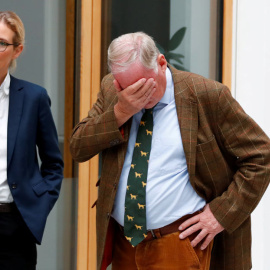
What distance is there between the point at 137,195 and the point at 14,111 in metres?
0.76

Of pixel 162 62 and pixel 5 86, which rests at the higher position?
pixel 162 62

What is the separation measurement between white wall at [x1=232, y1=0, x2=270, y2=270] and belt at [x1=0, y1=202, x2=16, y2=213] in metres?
2.47

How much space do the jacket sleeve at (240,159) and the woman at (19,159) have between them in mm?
884

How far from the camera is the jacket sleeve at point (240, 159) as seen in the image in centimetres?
255

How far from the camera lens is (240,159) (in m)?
2.60

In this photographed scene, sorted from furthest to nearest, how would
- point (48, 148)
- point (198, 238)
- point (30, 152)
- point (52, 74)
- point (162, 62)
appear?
1. point (52, 74)
2. point (48, 148)
3. point (30, 152)
4. point (198, 238)
5. point (162, 62)

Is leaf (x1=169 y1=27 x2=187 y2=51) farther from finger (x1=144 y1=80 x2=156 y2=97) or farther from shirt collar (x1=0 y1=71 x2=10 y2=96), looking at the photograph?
finger (x1=144 y1=80 x2=156 y2=97)

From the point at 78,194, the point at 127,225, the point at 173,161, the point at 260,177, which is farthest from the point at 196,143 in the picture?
the point at 78,194

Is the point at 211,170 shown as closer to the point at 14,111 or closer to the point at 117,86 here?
the point at 117,86

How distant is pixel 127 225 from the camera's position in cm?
256

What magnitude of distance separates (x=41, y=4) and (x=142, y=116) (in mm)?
1878

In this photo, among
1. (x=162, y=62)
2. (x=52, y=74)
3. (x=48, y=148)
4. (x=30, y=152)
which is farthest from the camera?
(x=52, y=74)

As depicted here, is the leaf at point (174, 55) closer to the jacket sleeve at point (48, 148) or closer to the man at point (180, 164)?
the jacket sleeve at point (48, 148)

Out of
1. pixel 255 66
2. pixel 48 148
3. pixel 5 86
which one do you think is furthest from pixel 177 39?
pixel 5 86
